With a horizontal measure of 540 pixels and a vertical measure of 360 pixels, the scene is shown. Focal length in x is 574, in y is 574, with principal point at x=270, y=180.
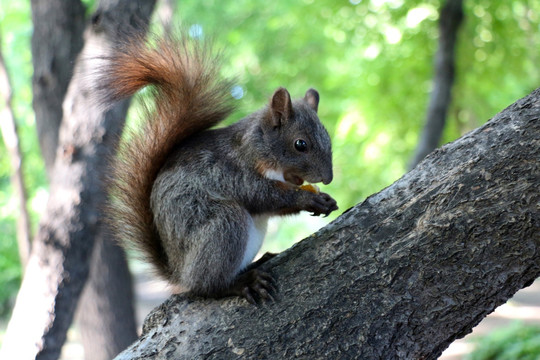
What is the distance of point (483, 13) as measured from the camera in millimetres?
5789

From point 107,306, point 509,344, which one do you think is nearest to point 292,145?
point 107,306

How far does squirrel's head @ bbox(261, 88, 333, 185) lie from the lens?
8.36 feet

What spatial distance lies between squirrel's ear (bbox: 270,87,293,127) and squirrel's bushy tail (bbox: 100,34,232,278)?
0.25 m

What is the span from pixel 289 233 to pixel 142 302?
3972mm

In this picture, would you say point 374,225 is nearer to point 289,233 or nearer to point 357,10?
point 357,10

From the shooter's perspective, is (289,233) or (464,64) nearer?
(464,64)

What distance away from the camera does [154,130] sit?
2.50m

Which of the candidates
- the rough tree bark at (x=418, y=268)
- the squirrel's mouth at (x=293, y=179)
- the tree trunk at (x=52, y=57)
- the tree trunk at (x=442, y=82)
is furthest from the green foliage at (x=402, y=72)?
the rough tree bark at (x=418, y=268)

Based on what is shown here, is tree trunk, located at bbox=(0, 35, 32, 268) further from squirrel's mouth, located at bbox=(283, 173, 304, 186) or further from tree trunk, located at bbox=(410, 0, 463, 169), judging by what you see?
squirrel's mouth, located at bbox=(283, 173, 304, 186)

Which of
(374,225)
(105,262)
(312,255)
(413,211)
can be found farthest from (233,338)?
(105,262)

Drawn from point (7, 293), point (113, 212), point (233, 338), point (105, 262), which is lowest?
point (233, 338)

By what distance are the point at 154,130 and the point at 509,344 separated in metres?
5.36

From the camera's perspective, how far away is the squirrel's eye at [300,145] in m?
2.57

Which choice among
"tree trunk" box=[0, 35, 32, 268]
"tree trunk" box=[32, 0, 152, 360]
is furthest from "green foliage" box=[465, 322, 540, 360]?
"tree trunk" box=[0, 35, 32, 268]
